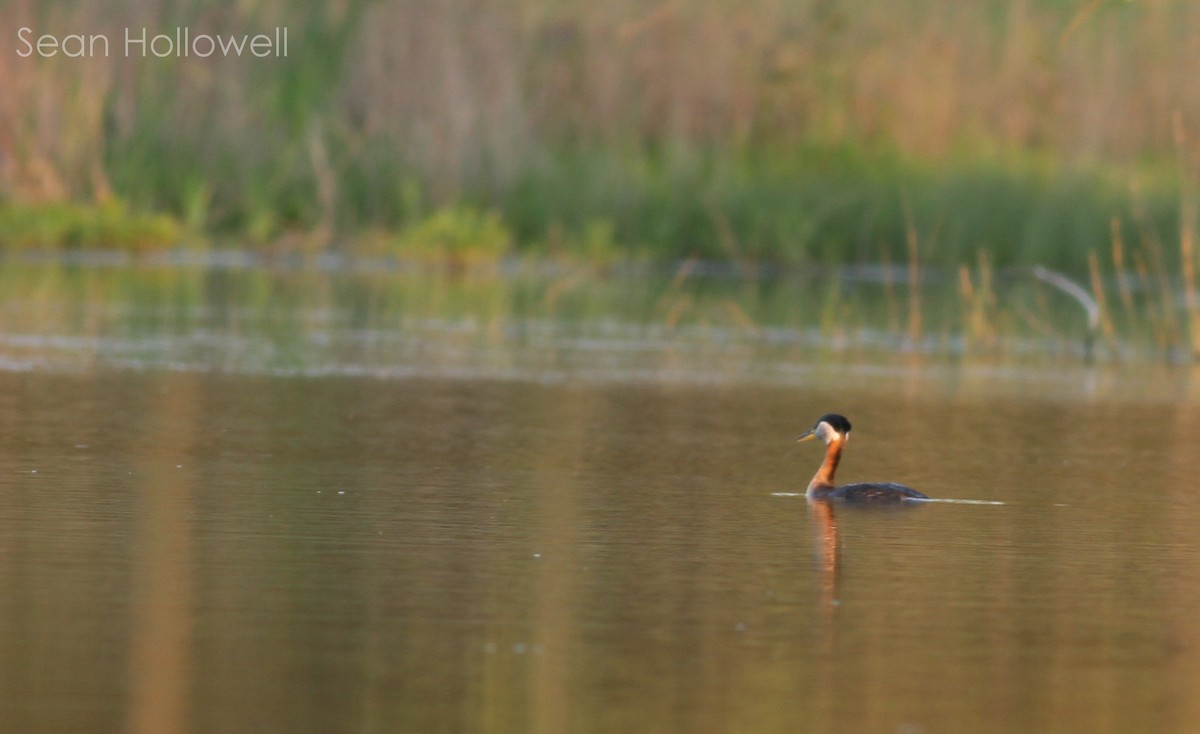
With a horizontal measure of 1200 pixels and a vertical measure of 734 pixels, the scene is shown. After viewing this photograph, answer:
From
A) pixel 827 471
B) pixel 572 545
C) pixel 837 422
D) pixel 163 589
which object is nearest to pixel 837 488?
pixel 827 471

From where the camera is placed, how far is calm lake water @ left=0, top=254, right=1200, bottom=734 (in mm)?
6859

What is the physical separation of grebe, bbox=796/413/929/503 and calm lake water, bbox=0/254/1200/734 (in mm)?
132

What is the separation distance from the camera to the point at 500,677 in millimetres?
7043

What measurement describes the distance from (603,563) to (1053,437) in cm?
605

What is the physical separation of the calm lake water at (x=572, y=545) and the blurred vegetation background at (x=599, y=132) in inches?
365

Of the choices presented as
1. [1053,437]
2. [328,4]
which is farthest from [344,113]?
[1053,437]

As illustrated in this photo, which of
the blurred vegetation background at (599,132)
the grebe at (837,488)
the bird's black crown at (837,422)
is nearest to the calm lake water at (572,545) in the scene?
the grebe at (837,488)

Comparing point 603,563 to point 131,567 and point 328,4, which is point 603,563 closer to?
point 131,567

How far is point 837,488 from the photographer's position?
1139cm

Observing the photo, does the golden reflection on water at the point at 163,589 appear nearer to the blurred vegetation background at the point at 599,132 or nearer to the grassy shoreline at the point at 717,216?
the grassy shoreline at the point at 717,216

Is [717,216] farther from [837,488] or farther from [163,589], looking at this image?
[163,589]

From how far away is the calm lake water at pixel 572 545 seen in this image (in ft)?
22.5

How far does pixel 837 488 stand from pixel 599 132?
18.8 metres

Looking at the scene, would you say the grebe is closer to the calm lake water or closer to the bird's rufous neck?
the bird's rufous neck
